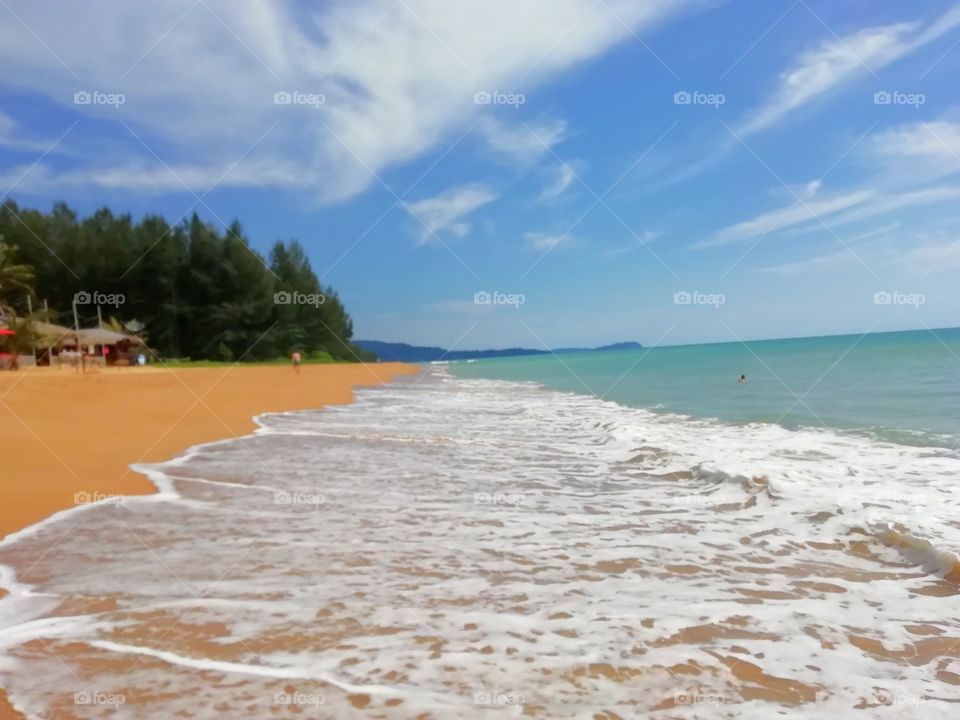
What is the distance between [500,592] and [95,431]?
8.93 meters

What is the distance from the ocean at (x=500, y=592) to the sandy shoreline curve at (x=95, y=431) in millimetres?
590

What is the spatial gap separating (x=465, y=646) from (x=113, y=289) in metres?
55.1

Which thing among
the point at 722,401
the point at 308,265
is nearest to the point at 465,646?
the point at 722,401

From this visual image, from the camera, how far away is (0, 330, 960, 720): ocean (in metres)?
2.98

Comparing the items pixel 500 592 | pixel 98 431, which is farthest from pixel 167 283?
pixel 500 592

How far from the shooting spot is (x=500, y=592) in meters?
Answer: 4.19

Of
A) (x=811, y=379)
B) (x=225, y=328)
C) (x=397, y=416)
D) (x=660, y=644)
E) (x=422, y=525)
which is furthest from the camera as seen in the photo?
(x=225, y=328)

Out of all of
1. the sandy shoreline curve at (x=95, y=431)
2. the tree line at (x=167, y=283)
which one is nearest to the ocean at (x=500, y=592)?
the sandy shoreline curve at (x=95, y=431)

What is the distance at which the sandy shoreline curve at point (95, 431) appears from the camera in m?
6.57

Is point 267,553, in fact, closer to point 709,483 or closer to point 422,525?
point 422,525

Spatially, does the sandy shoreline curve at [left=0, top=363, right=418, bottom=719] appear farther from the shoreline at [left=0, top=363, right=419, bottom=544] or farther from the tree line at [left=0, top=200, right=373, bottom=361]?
the tree line at [left=0, top=200, right=373, bottom=361]

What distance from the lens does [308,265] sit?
60.5 meters

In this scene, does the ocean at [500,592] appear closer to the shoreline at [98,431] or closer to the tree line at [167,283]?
the shoreline at [98,431]

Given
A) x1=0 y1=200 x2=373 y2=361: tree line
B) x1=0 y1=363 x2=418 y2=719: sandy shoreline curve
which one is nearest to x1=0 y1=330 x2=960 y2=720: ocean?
x1=0 y1=363 x2=418 y2=719: sandy shoreline curve
